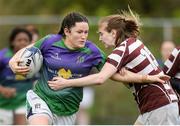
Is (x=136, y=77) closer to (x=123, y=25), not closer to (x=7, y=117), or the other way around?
(x=123, y=25)

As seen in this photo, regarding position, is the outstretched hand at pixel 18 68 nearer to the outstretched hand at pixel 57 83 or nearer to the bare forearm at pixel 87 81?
the outstretched hand at pixel 57 83

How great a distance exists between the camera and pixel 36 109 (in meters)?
8.23

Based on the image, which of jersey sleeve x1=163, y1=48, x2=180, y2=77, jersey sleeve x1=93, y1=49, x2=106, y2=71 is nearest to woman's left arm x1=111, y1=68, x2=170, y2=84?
jersey sleeve x1=93, y1=49, x2=106, y2=71

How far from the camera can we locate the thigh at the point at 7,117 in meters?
A: 11.8

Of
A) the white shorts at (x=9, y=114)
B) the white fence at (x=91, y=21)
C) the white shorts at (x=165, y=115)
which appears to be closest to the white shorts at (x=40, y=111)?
the white shorts at (x=165, y=115)

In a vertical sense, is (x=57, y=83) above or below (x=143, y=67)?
below

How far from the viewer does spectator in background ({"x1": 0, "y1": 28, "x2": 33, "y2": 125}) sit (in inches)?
455

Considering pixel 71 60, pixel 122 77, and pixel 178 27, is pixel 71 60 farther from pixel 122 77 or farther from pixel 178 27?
pixel 178 27

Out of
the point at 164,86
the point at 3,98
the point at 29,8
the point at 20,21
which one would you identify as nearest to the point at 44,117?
the point at 164,86

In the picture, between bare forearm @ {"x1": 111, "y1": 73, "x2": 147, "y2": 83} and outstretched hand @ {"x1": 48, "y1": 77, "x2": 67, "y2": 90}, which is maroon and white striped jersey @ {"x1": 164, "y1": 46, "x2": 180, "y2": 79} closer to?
bare forearm @ {"x1": 111, "y1": 73, "x2": 147, "y2": 83}

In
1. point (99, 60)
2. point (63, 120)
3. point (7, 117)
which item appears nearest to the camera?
point (99, 60)

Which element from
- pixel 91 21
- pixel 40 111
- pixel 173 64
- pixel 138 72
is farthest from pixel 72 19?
pixel 91 21

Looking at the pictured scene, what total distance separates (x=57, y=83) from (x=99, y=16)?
34.0ft

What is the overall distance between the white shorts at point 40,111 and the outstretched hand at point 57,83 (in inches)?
7.8
